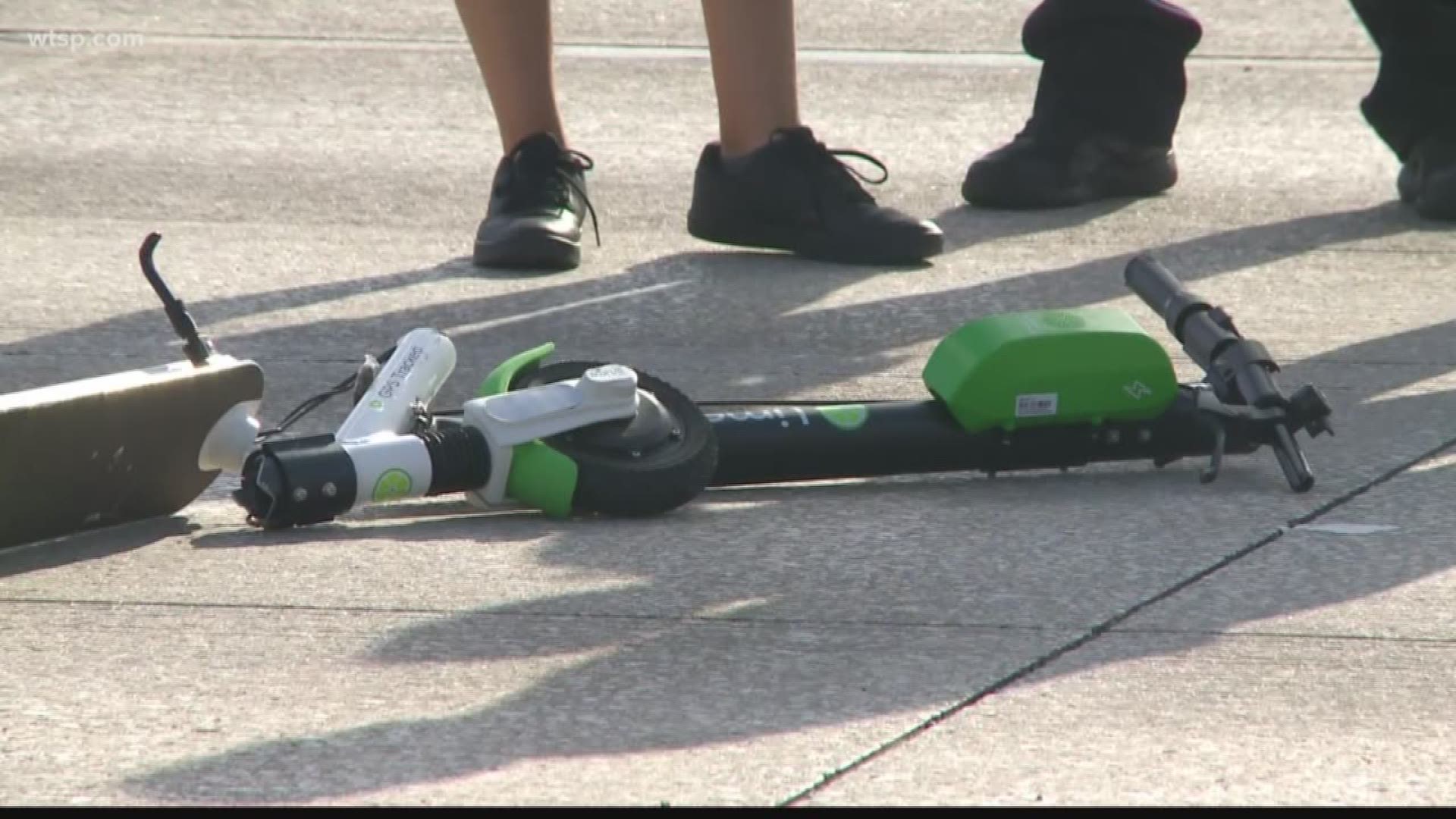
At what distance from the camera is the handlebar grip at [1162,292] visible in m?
3.65

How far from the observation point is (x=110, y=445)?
3.12m

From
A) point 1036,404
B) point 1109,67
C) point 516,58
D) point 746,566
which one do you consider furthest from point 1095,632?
point 1109,67

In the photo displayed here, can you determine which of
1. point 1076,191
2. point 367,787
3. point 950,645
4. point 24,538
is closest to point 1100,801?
point 950,645

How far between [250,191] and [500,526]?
Answer: 2.92 metres

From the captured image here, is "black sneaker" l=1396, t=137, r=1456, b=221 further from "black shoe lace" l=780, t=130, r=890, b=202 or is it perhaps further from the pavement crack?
the pavement crack

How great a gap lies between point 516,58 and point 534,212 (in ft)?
1.12

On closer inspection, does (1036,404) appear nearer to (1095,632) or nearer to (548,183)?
(1095,632)

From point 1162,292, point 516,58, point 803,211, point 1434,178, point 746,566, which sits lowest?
point 1434,178

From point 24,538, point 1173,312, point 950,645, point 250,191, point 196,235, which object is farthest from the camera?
point 250,191

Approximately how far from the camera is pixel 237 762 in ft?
7.81

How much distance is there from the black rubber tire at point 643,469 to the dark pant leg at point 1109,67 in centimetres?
262

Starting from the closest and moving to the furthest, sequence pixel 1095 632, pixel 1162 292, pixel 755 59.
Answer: pixel 1095 632 < pixel 1162 292 < pixel 755 59

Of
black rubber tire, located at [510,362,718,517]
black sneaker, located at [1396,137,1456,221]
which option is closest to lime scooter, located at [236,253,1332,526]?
black rubber tire, located at [510,362,718,517]

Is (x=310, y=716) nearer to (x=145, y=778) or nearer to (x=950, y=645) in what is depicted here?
(x=145, y=778)
